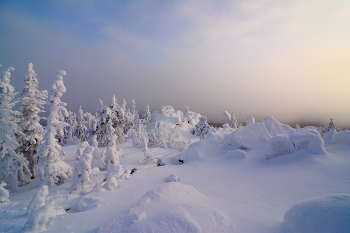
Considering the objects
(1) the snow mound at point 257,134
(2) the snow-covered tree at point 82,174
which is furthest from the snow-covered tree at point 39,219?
(1) the snow mound at point 257,134

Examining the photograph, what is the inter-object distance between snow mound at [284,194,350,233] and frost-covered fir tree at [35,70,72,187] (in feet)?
56.3

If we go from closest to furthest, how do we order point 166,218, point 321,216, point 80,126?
point 321,216 < point 166,218 < point 80,126

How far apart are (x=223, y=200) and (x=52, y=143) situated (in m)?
15.4

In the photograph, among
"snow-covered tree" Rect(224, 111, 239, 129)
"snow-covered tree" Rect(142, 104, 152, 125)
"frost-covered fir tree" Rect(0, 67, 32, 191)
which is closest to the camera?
"frost-covered fir tree" Rect(0, 67, 32, 191)

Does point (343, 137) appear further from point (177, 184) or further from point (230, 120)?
point (230, 120)

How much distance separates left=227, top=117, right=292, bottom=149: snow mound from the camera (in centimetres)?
2212

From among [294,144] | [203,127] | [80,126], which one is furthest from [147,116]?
[294,144]

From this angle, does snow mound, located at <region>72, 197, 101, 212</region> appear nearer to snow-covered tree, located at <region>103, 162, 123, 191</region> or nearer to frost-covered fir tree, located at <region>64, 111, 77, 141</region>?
snow-covered tree, located at <region>103, 162, 123, 191</region>

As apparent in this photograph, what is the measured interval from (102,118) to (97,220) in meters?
29.0

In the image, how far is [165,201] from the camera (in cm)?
755

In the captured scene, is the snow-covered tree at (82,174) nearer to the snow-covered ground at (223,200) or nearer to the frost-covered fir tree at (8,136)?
the snow-covered ground at (223,200)

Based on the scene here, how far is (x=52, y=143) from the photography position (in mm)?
16438

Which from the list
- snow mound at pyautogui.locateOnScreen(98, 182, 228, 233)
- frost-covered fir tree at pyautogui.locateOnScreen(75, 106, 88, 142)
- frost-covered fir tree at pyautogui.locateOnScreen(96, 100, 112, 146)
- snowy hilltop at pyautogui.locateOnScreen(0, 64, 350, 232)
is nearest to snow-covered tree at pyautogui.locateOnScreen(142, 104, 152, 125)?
frost-covered fir tree at pyautogui.locateOnScreen(75, 106, 88, 142)

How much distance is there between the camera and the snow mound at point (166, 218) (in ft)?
19.0
